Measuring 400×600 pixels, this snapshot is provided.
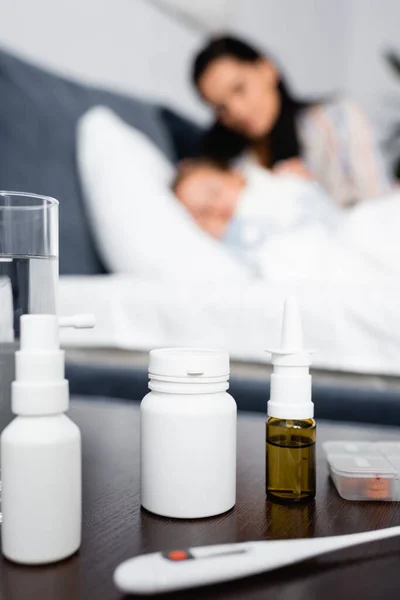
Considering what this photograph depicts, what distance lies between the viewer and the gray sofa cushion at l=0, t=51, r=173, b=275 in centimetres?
106

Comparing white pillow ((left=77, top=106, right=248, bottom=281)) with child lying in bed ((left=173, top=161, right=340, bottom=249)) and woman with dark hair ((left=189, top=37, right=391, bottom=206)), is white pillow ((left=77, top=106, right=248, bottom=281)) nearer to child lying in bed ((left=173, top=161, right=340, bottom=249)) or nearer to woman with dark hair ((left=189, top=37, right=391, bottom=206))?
child lying in bed ((left=173, top=161, right=340, bottom=249))

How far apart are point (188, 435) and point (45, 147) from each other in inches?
34.6

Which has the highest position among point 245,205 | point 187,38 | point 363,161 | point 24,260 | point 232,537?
point 187,38

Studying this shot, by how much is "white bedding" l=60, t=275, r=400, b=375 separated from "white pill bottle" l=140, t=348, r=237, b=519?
0.49 metres

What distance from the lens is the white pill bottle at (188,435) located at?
0.35 metres

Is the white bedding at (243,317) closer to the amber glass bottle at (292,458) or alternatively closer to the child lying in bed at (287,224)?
the child lying in bed at (287,224)

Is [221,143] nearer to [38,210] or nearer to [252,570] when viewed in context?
[38,210]

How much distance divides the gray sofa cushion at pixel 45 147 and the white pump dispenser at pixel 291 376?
0.75 meters

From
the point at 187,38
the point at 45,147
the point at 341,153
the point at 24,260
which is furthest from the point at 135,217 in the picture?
the point at 187,38

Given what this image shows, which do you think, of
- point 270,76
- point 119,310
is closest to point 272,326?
point 119,310

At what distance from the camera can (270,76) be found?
1695 millimetres

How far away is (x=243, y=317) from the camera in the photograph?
857mm

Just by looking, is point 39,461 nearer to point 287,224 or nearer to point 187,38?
point 287,224

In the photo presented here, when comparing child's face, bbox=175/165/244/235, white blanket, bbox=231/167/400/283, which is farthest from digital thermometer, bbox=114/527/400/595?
child's face, bbox=175/165/244/235
